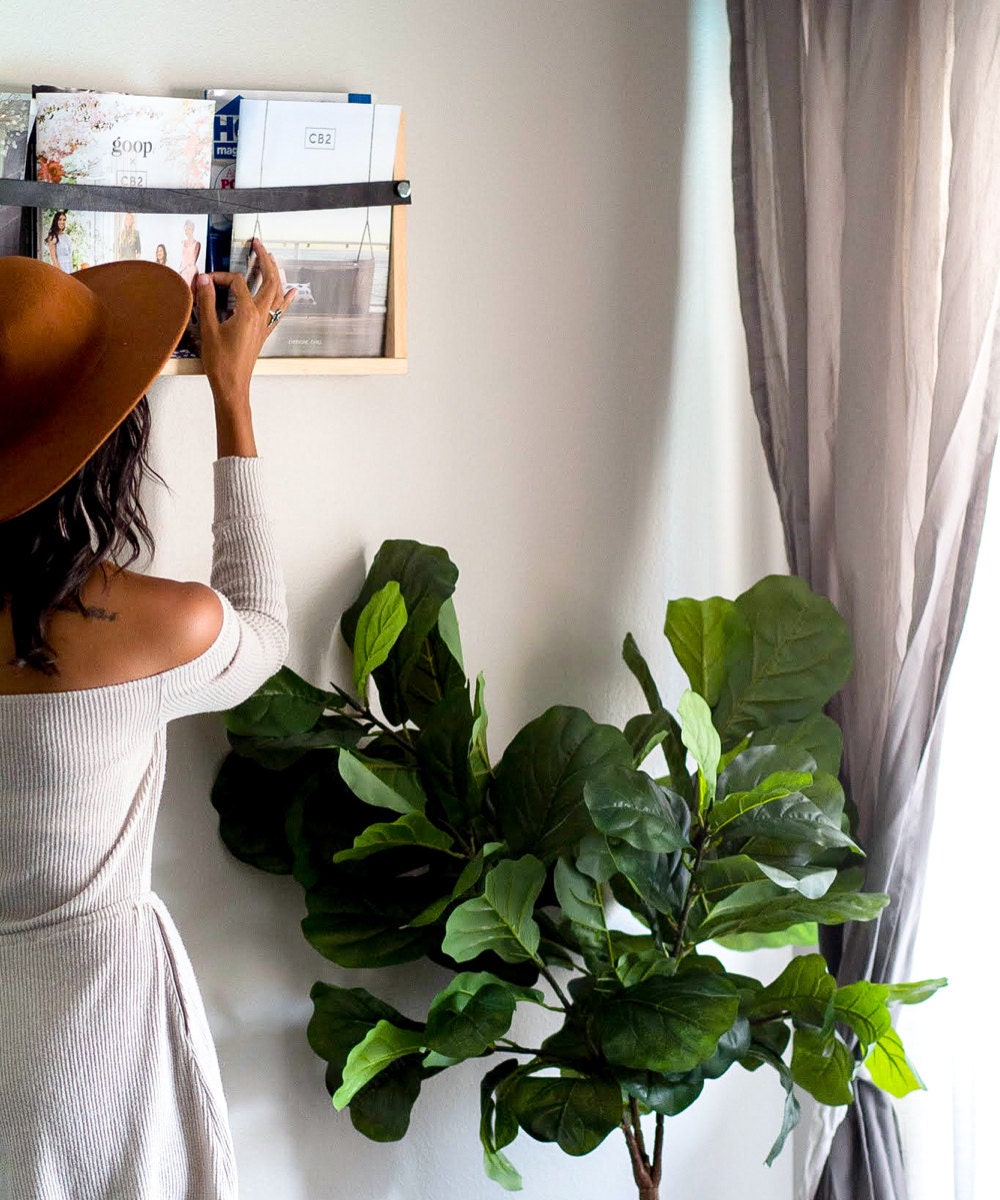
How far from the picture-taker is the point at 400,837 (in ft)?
4.31

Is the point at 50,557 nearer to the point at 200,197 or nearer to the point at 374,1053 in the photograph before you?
the point at 200,197

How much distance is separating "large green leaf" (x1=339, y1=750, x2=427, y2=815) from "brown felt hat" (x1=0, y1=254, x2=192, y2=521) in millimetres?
411

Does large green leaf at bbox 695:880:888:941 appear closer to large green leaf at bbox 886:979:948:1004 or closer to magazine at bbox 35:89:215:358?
large green leaf at bbox 886:979:948:1004

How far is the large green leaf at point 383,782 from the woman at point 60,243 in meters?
0.62

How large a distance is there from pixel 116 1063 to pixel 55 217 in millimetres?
889

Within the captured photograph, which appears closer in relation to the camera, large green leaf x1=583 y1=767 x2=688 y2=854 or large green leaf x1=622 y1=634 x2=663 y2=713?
large green leaf x1=583 y1=767 x2=688 y2=854

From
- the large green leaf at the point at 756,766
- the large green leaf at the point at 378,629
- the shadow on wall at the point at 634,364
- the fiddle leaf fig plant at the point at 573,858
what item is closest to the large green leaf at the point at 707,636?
the fiddle leaf fig plant at the point at 573,858

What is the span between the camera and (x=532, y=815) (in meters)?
1.38

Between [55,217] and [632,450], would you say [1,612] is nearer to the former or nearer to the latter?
[55,217]

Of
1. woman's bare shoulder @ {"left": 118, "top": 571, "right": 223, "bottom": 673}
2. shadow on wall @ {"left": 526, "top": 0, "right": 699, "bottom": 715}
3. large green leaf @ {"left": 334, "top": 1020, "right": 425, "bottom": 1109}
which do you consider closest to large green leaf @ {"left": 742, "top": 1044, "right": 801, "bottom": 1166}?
large green leaf @ {"left": 334, "top": 1020, "right": 425, "bottom": 1109}

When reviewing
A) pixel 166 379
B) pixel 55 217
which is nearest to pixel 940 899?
pixel 166 379

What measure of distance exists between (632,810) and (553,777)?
14 centimetres

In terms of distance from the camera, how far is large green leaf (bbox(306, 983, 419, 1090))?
139 centimetres

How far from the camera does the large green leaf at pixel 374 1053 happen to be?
126cm
